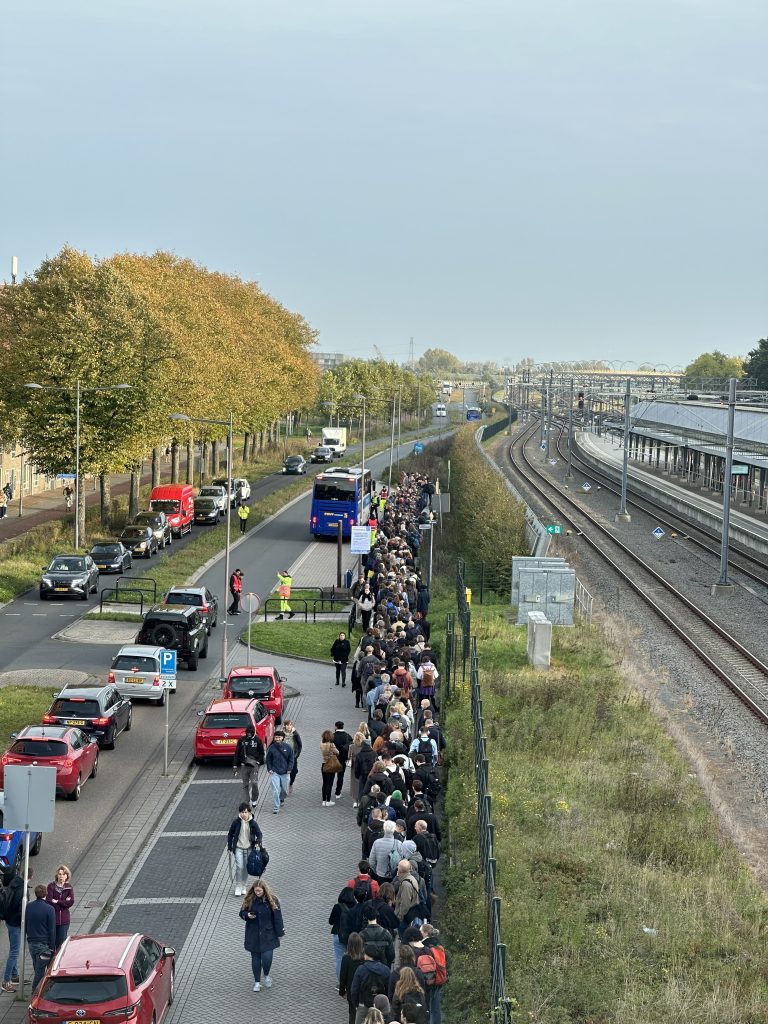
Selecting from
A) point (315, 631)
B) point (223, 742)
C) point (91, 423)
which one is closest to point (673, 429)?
point (91, 423)

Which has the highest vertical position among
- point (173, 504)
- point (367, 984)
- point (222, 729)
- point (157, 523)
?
point (173, 504)

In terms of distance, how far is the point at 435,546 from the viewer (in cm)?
5800

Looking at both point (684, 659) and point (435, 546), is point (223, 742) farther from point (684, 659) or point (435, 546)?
point (435, 546)

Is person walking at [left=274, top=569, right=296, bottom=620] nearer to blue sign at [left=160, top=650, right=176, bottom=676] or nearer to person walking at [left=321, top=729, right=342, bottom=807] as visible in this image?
blue sign at [left=160, top=650, right=176, bottom=676]

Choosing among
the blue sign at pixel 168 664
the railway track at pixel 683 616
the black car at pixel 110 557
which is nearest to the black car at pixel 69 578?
the black car at pixel 110 557

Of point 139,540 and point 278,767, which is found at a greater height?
point 139,540

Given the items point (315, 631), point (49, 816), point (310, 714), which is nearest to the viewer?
point (49, 816)

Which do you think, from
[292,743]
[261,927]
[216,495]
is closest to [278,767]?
[292,743]

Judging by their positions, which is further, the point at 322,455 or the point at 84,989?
the point at 322,455

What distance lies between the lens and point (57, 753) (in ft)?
74.7

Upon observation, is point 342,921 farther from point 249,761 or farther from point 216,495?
point 216,495

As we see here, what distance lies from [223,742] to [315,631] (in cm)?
1499

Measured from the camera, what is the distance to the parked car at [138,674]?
30328 millimetres

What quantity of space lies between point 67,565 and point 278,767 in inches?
935
